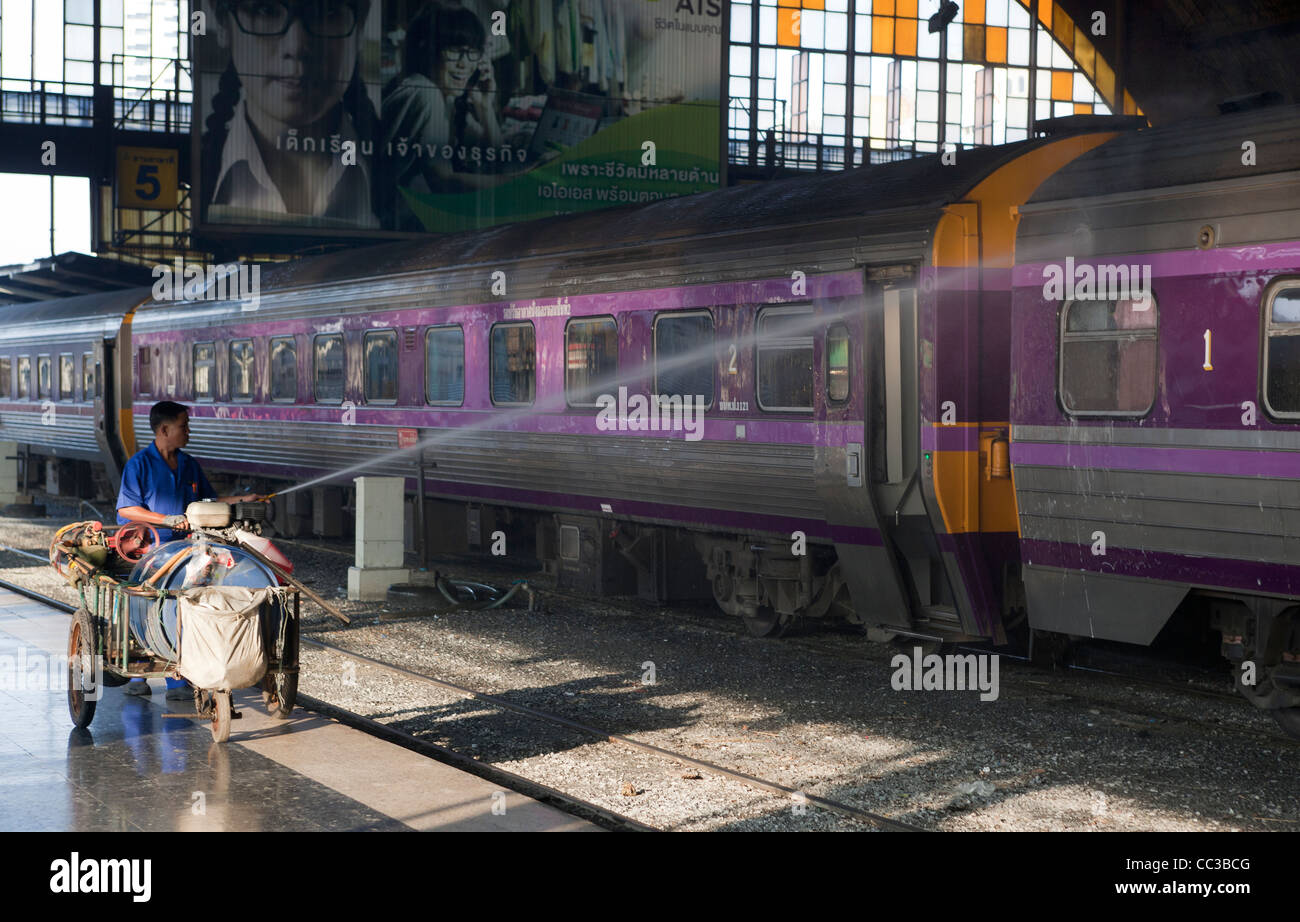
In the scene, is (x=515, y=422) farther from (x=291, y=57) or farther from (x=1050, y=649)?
(x=291, y=57)

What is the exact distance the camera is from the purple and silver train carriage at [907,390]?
29.8ft

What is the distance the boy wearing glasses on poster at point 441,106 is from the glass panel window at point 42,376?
750cm

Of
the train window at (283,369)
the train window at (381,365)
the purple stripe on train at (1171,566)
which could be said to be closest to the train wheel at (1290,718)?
the purple stripe on train at (1171,566)

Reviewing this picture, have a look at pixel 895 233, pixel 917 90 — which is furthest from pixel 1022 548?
pixel 917 90

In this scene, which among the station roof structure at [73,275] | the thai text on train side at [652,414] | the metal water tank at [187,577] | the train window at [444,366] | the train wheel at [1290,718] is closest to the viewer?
the metal water tank at [187,577]

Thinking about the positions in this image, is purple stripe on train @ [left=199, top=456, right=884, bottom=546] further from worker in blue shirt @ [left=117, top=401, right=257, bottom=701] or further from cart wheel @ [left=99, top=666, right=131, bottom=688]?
cart wheel @ [left=99, top=666, right=131, bottom=688]

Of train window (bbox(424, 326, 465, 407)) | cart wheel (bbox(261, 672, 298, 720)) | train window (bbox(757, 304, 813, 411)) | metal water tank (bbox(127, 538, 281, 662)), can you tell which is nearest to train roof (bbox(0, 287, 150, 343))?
train window (bbox(424, 326, 465, 407))

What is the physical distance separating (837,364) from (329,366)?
9.82m

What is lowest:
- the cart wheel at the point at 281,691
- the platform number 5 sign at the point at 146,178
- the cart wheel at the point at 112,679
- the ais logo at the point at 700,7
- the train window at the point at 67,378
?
the cart wheel at the point at 112,679

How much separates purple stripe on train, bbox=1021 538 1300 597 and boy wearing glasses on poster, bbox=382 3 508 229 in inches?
961

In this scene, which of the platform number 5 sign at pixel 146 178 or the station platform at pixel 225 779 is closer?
the station platform at pixel 225 779

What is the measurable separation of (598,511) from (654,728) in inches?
200

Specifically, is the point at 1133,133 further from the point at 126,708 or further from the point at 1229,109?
the point at 126,708

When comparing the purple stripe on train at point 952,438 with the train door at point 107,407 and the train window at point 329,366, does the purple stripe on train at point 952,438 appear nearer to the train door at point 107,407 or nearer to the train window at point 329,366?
the train window at point 329,366
